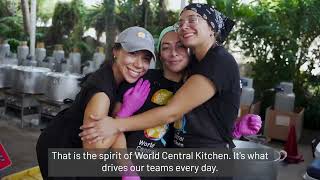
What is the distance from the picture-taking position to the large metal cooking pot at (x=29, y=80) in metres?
3.84

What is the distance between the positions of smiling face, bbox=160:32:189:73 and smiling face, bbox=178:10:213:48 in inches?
2.0

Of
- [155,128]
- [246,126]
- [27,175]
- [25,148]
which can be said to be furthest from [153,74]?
[25,148]

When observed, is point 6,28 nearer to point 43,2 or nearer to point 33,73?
point 43,2

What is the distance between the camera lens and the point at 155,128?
1378 millimetres

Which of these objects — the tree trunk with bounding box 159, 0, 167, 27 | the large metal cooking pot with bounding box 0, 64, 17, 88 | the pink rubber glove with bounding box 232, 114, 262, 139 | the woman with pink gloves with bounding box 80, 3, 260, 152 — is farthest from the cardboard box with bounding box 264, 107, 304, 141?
the woman with pink gloves with bounding box 80, 3, 260, 152

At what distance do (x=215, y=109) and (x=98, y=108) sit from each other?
41cm

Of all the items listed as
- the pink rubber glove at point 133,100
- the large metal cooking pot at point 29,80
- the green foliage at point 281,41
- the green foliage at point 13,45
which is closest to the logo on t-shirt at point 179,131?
the pink rubber glove at point 133,100

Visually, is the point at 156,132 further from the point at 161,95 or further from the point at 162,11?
the point at 162,11

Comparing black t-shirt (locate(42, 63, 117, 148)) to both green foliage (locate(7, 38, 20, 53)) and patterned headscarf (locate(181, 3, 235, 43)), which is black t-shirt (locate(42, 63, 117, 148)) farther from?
green foliage (locate(7, 38, 20, 53))

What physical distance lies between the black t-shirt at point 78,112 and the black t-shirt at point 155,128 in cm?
9

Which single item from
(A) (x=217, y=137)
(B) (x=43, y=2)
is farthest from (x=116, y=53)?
(B) (x=43, y=2)

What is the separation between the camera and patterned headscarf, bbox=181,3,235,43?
1.33 metres

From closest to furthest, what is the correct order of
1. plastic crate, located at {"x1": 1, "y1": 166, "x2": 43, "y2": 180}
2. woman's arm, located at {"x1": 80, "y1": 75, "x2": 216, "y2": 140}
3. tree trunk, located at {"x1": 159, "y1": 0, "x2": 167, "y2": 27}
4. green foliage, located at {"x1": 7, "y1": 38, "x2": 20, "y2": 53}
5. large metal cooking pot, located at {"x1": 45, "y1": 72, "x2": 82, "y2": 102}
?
1. woman's arm, located at {"x1": 80, "y1": 75, "x2": 216, "y2": 140}
2. plastic crate, located at {"x1": 1, "y1": 166, "x2": 43, "y2": 180}
3. large metal cooking pot, located at {"x1": 45, "y1": 72, "x2": 82, "y2": 102}
4. tree trunk, located at {"x1": 159, "y1": 0, "x2": 167, "y2": 27}
5. green foliage, located at {"x1": 7, "y1": 38, "x2": 20, "y2": 53}

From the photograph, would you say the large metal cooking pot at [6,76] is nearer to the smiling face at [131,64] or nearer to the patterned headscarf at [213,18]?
the smiling face at [131,64]
